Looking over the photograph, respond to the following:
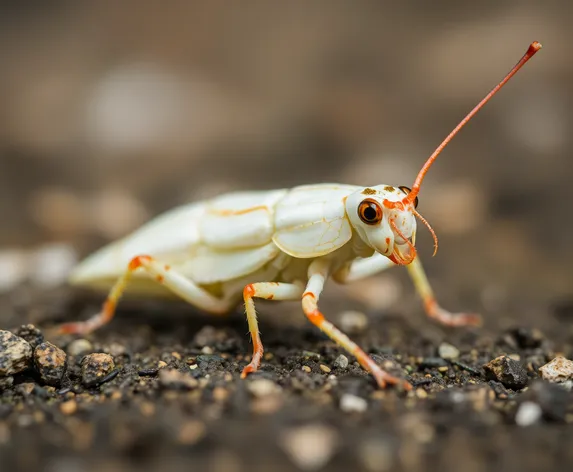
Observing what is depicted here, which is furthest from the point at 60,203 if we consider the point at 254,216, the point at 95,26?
the point at 254,216

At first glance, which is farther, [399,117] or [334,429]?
[399,117]

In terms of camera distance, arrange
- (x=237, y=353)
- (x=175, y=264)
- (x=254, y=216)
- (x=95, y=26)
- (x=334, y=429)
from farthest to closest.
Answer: (x=95, y=26)
(x=175, y=264)
(x=254, y=216)
(x=237, y=353)
(x=334, y=429)

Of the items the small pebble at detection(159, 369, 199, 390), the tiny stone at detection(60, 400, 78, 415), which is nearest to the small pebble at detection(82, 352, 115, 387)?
the tiny stone at detection(60, 400, 78, 415)

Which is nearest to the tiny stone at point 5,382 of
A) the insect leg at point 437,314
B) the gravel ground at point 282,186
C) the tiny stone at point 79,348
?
the gravel ground at point 282,186

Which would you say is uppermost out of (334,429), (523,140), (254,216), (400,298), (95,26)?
(95,26)

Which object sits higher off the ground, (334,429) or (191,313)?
(334,429)

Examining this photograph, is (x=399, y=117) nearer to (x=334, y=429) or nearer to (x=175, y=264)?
(x=175, y=264)

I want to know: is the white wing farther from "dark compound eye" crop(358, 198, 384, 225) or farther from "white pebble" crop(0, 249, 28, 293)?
"white pebble" crop(0, 249, 28, 293)

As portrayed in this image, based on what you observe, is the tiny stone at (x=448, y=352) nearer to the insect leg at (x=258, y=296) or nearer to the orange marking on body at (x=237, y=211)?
the insect leg at (x=258, y=296)
